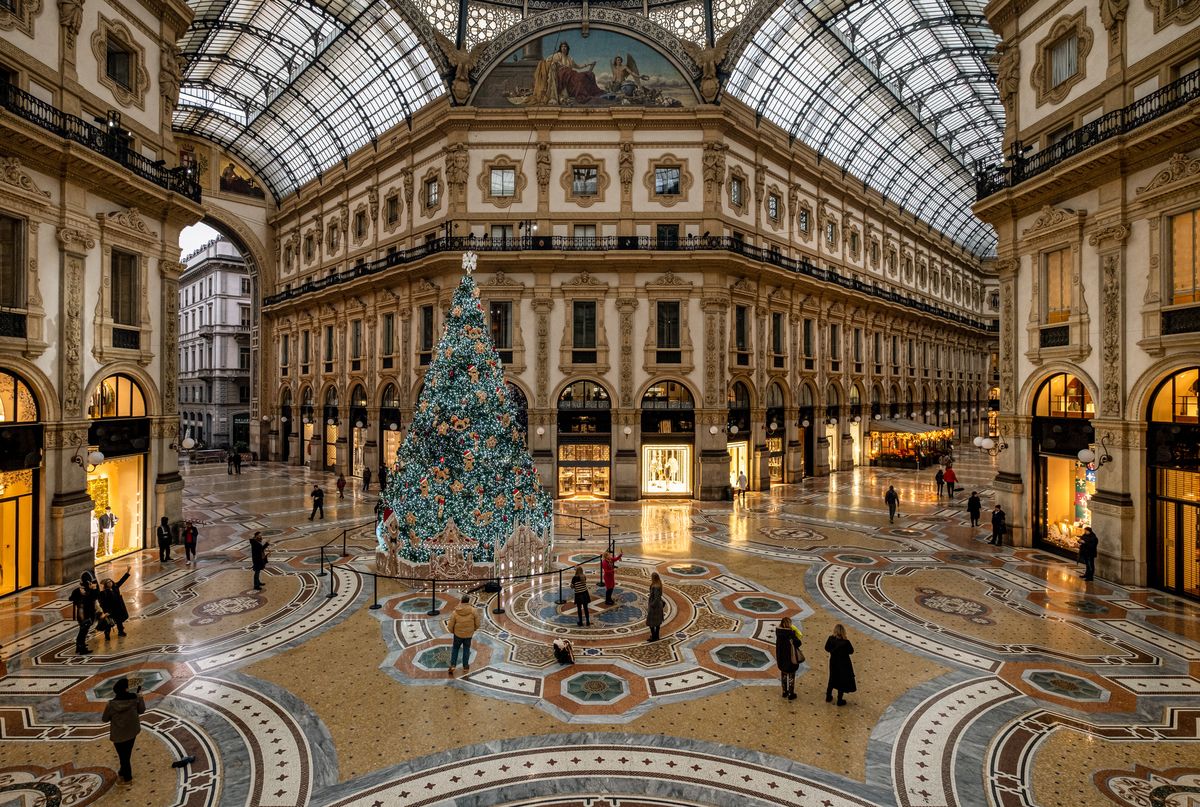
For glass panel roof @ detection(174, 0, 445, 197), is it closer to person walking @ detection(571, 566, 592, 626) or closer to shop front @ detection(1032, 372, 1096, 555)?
person walking @ detection(571, 566, 592, 626)

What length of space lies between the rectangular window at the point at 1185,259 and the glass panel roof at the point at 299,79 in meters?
30.1

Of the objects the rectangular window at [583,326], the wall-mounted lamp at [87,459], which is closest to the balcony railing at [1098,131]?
the rectangular window at [583,326]

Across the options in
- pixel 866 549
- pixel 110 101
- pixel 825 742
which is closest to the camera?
pixel 825 742

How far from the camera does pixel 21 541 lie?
14.2 m

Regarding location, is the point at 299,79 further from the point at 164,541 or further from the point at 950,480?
the point at 950,480

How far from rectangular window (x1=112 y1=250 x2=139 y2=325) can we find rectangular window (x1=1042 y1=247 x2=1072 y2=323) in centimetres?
2852

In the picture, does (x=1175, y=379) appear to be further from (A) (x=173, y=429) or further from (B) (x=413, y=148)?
(B) (x=413, y=148)

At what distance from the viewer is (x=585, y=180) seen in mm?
27891

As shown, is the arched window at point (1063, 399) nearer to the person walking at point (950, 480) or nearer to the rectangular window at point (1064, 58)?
the rectangular window at point (1064, 58)

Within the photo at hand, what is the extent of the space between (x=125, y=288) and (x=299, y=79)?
23.7 m

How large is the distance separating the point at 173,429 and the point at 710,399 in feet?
70.3

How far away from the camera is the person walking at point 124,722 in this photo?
22.9ft

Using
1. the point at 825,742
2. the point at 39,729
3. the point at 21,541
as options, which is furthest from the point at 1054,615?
the point at 21,541

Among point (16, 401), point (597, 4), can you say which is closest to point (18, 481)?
point (16, 401)
